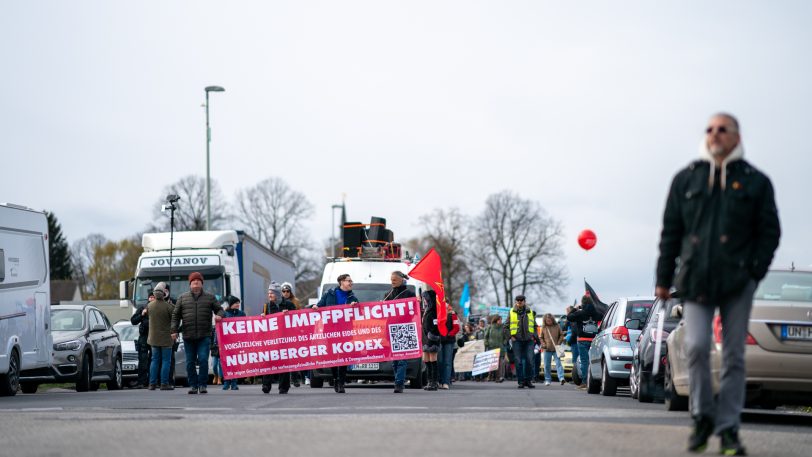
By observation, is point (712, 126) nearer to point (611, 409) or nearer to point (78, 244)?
point (611, 409)

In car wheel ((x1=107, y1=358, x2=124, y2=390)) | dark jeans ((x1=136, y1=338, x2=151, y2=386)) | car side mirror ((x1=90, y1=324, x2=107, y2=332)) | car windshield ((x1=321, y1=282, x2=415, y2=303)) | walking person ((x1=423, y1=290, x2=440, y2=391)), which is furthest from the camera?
car wheel ((x1=107, y1=358, x2=124, y2=390))

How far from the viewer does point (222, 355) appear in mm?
22906

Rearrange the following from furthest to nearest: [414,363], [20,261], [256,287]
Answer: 1. [256,287]
2. [414,363]
3. [20,261]

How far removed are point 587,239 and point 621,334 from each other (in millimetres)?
16042

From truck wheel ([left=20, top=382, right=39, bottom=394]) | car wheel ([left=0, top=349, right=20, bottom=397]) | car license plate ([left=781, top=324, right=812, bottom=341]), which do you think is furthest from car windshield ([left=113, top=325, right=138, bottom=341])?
car license plate ([left=781, top=324, right=812, bottom=341])

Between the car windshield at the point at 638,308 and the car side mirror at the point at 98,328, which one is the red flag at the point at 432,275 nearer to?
the car windshield at the point at 638,308

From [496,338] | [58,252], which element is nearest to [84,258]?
[58,252]

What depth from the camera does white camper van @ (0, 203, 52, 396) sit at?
2097cm

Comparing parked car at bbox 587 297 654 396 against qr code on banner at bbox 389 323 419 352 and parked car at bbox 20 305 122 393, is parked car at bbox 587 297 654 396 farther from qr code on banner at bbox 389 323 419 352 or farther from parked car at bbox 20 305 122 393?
parked car at bbox 20 305 122 393

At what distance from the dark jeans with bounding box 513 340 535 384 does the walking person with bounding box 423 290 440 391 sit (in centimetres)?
254

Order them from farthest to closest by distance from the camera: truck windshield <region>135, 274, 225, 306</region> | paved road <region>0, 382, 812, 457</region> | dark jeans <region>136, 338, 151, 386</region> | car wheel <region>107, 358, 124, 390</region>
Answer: truck windshield <region>135, 274, 225, 306</region>, car wheel <region>107, 358, 124, 390</region>, dark jeans <region>136, 338, 151, 386</region>, paved road <region>0, 382, 812, 457</region>

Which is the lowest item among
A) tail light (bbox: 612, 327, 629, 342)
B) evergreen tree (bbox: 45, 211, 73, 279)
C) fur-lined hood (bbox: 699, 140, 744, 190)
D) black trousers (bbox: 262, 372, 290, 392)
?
black trousers (bbox: 262, 372, 290, 392)

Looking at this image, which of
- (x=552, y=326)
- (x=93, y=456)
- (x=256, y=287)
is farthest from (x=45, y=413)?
(x=256, y=287)

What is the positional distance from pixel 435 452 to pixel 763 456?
2.14 metres
